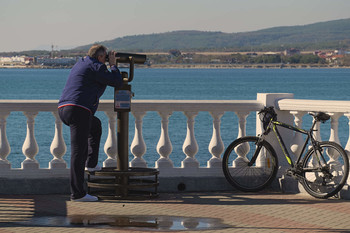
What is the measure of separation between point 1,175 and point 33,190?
430mm

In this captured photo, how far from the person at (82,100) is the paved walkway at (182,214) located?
33 centimetres

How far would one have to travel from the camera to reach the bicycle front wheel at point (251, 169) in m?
10.2

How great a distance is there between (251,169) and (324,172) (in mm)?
1112

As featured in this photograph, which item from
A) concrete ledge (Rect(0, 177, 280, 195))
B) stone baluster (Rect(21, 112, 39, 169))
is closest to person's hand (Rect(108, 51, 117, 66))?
stone baluster (Rect(21, 112, 39, 169))

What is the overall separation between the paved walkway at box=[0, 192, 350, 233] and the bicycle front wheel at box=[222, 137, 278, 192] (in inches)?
7.9

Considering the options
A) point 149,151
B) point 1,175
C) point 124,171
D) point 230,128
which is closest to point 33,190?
point 1,175

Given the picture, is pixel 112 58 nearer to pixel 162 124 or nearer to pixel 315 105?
pixel 162 124

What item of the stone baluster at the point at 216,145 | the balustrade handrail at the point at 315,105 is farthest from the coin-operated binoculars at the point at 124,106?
the balustrade handrail at the point at 315,105

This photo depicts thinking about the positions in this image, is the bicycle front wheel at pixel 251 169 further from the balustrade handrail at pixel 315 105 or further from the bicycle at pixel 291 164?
the balustrade handrail at pixel 315 105

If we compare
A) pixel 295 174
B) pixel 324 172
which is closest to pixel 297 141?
Answer: pixel 295 174

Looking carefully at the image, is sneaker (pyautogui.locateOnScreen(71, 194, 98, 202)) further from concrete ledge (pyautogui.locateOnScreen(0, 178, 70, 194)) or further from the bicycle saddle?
the bicycle saddle

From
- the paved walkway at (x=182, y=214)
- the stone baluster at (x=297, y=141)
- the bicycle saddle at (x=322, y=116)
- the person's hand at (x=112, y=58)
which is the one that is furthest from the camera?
the stone baluster at (x=297, y=141)

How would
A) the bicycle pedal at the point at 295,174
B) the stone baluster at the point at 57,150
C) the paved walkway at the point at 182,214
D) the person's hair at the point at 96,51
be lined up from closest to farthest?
the paved walkway at the point at 182,214 → the person's hair at the point at 96,51 → the bicycle pedal at the point at 295,174 → the stone baluster at the point at 57,150

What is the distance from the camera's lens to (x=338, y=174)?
9.70m
